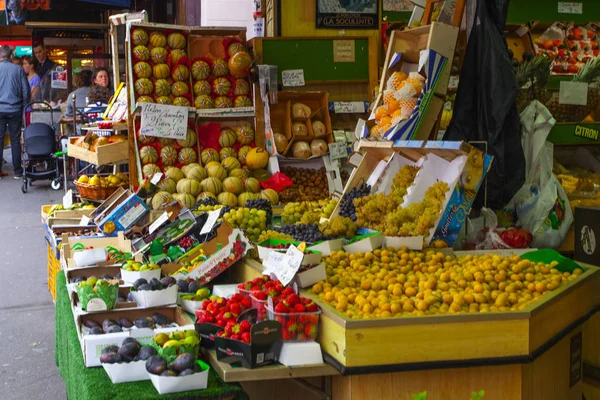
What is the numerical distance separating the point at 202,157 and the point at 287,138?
795 mm

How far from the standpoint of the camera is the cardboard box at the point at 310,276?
Result: 3.14 metres

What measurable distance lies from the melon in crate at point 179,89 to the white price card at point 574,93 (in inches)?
125

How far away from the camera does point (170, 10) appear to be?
523 inches

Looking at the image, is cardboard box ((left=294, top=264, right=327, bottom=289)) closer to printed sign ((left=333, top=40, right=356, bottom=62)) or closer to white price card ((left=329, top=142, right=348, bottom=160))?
white price card ((left=329, top=142, right=348, bottom=160))

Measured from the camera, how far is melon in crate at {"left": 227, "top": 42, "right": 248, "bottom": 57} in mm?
6828

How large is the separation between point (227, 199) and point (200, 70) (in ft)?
4.44

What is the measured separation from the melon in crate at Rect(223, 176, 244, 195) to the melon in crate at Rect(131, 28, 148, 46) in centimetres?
146

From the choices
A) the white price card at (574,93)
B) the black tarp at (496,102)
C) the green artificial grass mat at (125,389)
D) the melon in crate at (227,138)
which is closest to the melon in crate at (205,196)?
the melon in crate at (227,138)

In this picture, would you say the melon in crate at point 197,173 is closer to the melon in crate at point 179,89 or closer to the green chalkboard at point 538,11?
the melon in crate at point 179,89

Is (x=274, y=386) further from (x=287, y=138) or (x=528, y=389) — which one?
(x=287, y=138)

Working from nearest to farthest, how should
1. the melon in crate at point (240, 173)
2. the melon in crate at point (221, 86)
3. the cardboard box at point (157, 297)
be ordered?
the cardboard box at point (157, 297)
the melon in crate at point (240, 173)
the melon in crate at point (221, 86)

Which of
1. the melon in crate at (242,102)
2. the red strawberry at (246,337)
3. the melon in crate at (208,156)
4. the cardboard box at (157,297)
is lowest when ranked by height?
the cardboard box at (157,297)

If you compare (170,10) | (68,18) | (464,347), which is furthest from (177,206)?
(68,18)

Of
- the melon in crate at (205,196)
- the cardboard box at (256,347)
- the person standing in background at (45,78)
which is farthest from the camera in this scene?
the person standing in background at (45,78)
